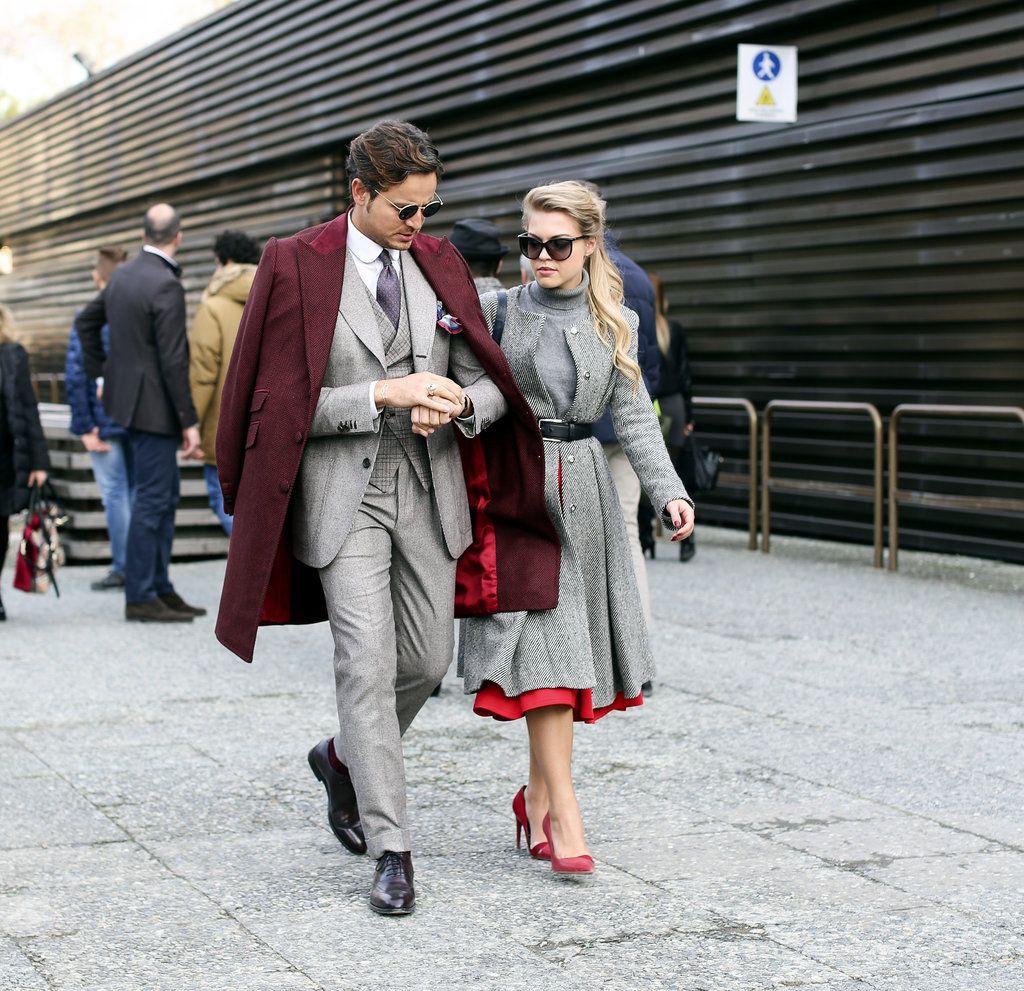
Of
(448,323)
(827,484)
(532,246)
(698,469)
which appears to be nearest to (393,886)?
(448,323)

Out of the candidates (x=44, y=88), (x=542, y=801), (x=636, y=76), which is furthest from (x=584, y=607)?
(x=44, y=88)

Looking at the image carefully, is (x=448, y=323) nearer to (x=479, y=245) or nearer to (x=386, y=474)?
(x=386, y=474)

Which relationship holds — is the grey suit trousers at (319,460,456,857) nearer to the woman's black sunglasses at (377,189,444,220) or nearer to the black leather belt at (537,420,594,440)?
the black leather belt at (537,420,594,440)

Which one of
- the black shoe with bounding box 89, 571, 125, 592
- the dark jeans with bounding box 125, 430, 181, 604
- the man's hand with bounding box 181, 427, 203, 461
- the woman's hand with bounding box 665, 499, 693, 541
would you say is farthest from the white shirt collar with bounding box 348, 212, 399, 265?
the black shoe with bounding box 89, 571, 125, 592

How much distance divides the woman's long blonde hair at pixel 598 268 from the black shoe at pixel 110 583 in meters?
5.95

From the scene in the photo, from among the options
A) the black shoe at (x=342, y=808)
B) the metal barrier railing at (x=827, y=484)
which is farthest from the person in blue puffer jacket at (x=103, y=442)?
the black shoe at (x=342, y=808)

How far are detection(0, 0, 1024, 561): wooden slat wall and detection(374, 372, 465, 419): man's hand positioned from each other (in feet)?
22.5

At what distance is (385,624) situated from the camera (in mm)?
4211

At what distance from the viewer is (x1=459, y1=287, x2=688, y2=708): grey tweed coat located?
14.4 ft

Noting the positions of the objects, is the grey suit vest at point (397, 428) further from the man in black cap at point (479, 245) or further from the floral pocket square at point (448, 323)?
the man in black cap at point (479, 245)

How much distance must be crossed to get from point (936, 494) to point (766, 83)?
292cm

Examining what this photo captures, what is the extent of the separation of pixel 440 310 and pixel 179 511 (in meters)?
6.90

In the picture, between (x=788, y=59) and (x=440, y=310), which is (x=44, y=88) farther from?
(x=440, y=310)

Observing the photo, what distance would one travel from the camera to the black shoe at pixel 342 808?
4.53 meters
